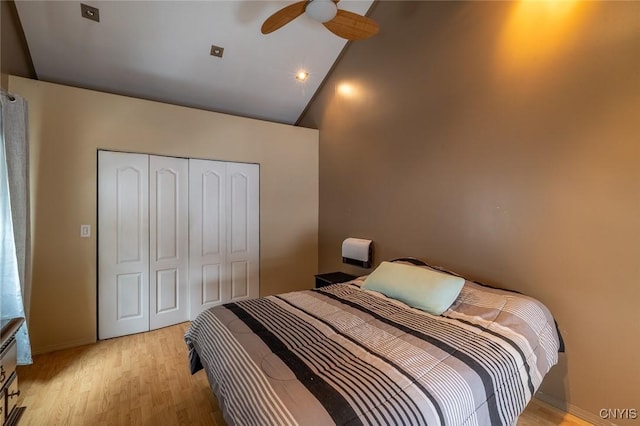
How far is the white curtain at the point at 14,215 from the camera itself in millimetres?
1847

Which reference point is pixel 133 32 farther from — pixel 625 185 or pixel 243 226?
pixel 625 185

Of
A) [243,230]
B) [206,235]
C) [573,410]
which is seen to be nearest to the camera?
[573,410]

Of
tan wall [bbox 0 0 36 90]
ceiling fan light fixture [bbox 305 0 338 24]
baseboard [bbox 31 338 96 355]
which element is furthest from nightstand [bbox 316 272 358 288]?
tan wall [bbox 0 0 36 90]

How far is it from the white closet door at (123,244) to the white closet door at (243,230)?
90 centimetres

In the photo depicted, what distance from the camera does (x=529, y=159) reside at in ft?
6.62

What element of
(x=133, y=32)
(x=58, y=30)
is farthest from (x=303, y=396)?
(x=58, y=30)

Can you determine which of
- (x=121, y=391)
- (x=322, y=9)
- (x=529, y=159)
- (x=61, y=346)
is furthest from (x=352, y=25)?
(x=61, y=346)

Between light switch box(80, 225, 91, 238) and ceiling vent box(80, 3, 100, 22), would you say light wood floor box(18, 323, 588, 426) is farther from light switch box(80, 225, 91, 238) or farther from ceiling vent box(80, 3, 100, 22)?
ceiling vent box(80, 3, 100, 22)

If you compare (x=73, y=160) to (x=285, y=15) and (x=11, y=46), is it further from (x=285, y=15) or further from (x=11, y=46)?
(x=285, y=15)

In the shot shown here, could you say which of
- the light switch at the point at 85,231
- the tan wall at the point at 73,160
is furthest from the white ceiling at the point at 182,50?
the light switch at the point at 85,231

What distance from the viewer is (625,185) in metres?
1.63

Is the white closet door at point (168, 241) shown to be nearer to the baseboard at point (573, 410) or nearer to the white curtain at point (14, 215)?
the white curtain at point (14, 215)

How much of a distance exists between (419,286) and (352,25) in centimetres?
207

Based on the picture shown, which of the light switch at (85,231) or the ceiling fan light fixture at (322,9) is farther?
the light switch at (85,231)
